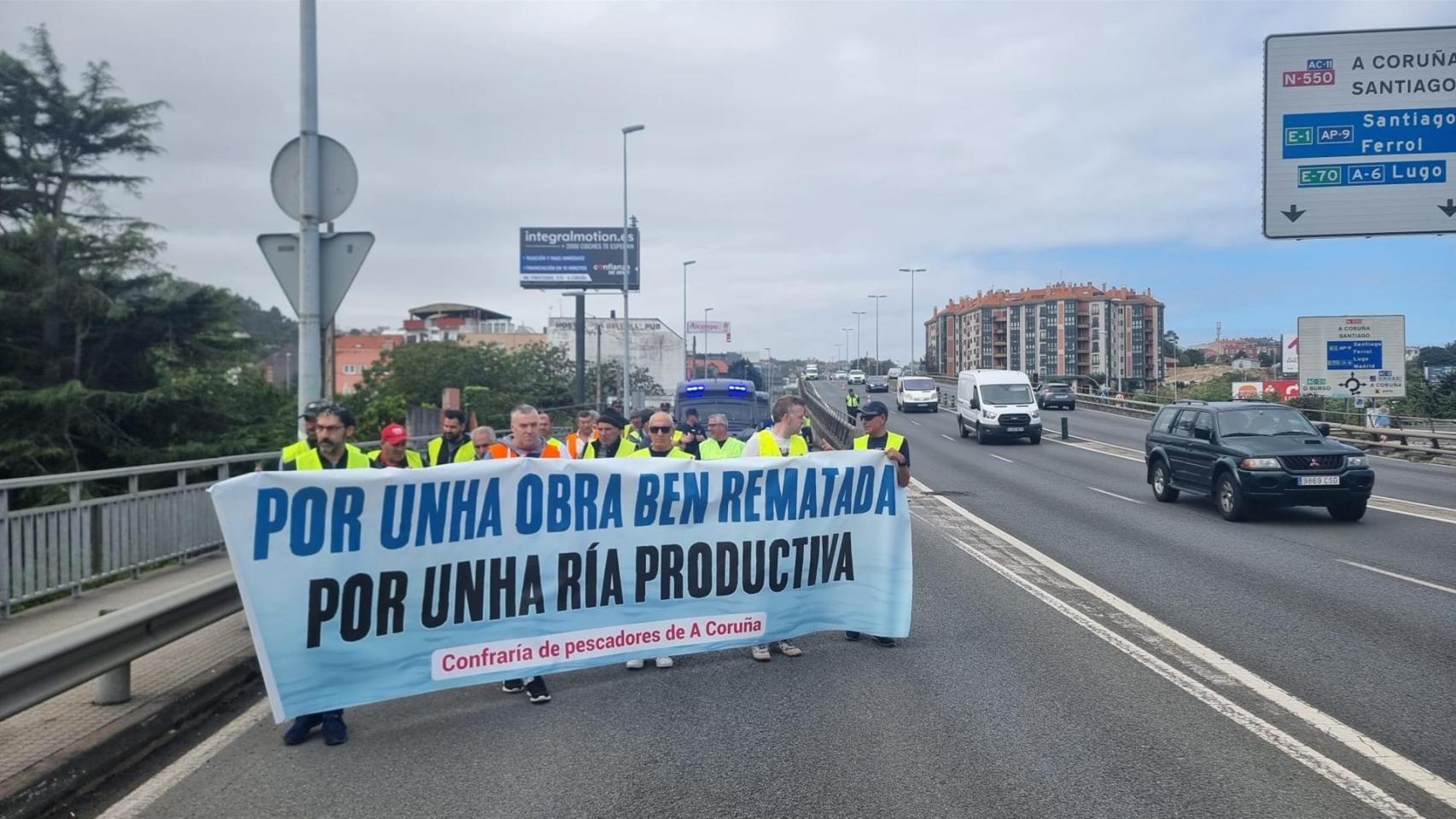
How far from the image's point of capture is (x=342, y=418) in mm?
6809

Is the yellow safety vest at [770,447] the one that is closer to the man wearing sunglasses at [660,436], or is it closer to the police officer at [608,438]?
the man wearing sunglasses at [660,436]

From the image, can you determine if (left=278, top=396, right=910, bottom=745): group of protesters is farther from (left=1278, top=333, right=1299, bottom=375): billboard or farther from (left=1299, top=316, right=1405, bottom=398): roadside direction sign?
(left=1278, top=333, right=1299, bottom=375): billboard

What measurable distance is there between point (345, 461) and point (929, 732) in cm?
389

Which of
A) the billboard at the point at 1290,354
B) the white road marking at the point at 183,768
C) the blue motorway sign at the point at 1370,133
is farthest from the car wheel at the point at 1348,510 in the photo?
the billboard at the point at 1290,354

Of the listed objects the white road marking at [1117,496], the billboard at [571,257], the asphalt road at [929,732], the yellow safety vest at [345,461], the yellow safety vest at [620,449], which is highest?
the billboard at [571,257]

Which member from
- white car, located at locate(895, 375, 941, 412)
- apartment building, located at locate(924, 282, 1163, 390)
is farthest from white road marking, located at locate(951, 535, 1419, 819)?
apartment building, located at locate(924, 282, 1163, 390)

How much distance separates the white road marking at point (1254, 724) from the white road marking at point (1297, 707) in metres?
0.03

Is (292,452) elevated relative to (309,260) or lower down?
lower down

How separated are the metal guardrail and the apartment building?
152831mm

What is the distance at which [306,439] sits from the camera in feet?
26.3

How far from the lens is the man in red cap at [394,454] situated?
23.4 feet

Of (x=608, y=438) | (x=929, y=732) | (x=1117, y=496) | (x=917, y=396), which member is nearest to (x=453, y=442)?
(x=608, y=438)

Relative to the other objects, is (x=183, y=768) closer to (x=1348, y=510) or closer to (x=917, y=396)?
(x=1348, y=510)

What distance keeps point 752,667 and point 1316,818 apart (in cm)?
362
